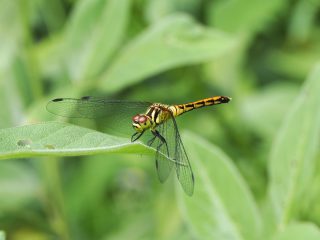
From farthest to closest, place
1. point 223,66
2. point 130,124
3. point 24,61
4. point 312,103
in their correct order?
point 223,66 → point 24,61 → point 130,124 → point 312,103

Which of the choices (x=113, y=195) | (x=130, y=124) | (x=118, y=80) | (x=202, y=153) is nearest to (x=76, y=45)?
(x=118, y=80)

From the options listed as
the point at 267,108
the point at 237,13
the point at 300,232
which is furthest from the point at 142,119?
the point at 267,108

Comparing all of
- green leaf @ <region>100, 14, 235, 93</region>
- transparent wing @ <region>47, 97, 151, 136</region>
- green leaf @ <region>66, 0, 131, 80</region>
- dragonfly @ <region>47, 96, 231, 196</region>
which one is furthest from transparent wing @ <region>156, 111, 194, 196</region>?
green leaf @ <region>66, 0, 131, 80</region>

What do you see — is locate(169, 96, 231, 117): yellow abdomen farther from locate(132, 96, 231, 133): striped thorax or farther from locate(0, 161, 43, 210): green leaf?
locate(0, 161, 43, 210): green leaf

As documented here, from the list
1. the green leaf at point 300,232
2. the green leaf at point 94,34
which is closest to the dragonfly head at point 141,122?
the green leaf at point 94,34

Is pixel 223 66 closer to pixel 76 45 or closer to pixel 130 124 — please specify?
pixel 76 45

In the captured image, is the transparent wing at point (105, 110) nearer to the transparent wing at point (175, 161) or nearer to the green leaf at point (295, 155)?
the transparent wing at point (175, 161)

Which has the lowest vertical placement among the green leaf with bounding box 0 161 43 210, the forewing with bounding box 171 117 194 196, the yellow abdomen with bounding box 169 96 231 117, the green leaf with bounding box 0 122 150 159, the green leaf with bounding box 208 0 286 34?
the green leaf with bounding box 0 122 150 159

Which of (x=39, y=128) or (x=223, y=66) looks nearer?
(x=39, y=128)
